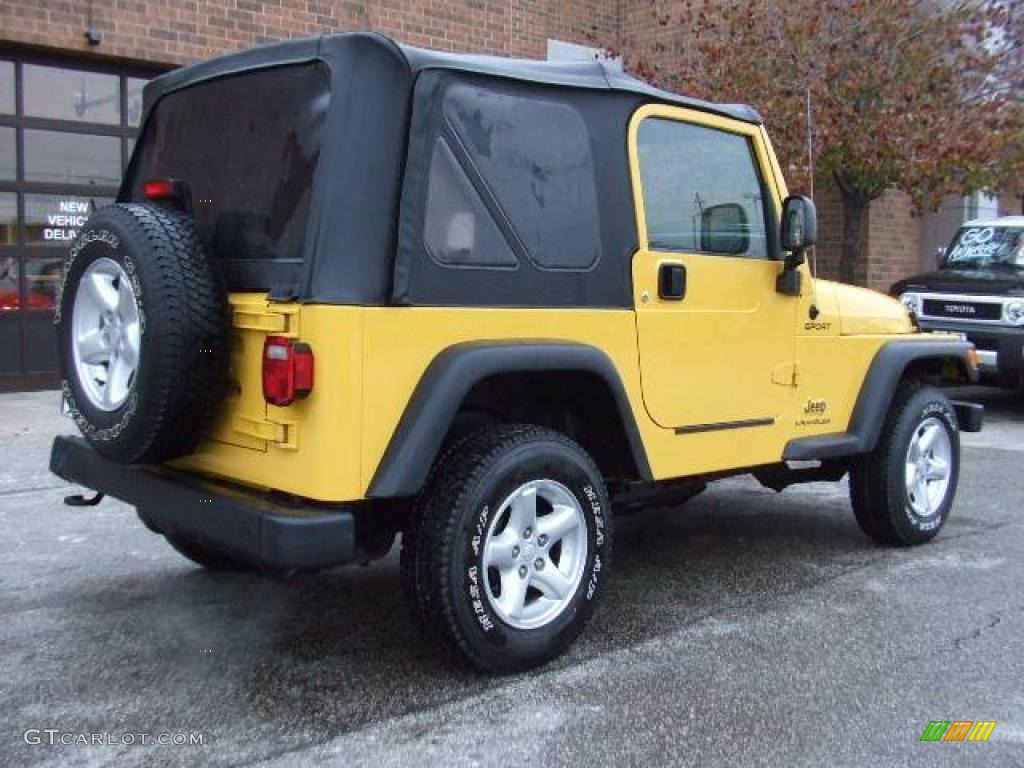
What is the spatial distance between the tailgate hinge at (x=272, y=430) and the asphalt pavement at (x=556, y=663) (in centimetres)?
88

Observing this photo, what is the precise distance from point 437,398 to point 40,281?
27.4 feet

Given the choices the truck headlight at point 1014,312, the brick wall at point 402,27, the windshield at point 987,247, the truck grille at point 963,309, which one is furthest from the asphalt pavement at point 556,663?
the windshield at point 987,247

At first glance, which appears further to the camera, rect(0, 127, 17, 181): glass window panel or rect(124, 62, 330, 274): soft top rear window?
rect(0, 127, 17, 181): glass window panel

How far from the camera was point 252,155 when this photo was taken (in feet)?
12.2

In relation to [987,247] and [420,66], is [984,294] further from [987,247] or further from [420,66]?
[420,66]

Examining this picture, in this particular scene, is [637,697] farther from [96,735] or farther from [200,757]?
[96,735]

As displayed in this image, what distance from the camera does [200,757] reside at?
3096 mm

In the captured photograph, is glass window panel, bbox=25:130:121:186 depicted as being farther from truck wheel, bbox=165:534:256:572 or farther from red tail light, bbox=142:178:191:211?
red tail light, bbox=142:178:191:211

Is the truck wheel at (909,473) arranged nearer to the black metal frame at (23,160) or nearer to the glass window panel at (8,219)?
the black metal frame at (23,160)

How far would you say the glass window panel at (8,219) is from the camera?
33.1 feet

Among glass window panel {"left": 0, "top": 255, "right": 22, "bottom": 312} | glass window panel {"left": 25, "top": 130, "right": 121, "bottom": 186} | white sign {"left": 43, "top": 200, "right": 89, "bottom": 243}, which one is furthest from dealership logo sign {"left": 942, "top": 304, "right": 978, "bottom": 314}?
glass window panel {"left": 0, "top": 255, "right": 22, "bottom": 312}

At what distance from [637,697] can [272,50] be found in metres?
2.55

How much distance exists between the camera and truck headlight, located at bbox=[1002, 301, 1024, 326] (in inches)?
401

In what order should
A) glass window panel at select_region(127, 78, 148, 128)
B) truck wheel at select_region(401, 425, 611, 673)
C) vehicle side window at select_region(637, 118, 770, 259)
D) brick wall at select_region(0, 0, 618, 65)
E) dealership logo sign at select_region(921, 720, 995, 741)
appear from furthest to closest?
glass window panel at select_region(127, 78, 148, 128)
brick wall at select_region(0, 0, 618, 65)
vehicle side window at select_region(637, 118, 770, 259)
truck wheel at select_region(401, 425, 611, 673)
dealership logo sign at select_region(921, 720, 995, 741)
